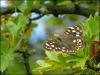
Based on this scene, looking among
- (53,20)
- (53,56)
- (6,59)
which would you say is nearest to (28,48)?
(6,59)

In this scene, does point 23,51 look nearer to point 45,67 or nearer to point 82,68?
point 45,67

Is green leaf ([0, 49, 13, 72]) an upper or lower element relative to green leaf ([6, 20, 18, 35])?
lower

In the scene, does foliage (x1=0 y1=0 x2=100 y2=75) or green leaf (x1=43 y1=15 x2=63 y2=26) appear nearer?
foliage (x1=0 y1=0 x2=100 y2=75)

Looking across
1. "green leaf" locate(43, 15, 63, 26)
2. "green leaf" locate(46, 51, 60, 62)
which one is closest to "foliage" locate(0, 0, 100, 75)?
"green leaf" locate(46, 51, 60, 62)

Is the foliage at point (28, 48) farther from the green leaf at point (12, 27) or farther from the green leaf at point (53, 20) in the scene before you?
the green leaf at point (53, 20)

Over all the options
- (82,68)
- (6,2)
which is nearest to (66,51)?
(82,68)

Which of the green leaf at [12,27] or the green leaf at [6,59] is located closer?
the green leaf at [6,59]

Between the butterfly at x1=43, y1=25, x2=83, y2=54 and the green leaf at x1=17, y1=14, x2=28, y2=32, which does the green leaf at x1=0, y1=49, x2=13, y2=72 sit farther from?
the butterfly at x1=43, y1=25, x2=83, y2=54

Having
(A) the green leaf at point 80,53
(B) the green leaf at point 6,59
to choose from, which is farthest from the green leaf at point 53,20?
→ (A) the green leaf at point 80,53

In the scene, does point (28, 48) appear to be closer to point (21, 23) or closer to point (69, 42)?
point (21, 23)
